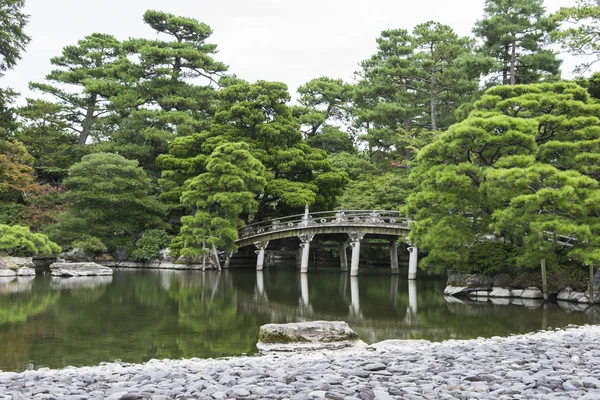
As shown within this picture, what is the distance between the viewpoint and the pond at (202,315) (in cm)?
1000

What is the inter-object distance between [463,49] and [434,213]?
19.9 meters

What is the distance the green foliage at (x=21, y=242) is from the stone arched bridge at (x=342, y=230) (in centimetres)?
956

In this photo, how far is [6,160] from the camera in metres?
27.7

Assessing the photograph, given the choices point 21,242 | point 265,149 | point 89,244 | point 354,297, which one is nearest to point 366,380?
point 354,297

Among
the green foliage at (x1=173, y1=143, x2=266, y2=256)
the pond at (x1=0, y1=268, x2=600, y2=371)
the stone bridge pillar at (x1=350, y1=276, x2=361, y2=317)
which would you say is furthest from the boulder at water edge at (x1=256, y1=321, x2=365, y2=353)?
the green foliage at (x1=173, y1=143, x2=266, y2=256)

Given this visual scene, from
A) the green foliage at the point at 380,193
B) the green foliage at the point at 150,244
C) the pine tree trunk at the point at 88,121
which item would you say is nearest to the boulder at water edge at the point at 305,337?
the green foliage at the point at 380,193

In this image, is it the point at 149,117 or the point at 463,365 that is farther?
the point at 149,117

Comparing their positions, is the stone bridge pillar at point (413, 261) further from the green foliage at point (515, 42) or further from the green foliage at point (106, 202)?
the green foliage at point (106, 202)

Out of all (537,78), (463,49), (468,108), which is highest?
(463,49)

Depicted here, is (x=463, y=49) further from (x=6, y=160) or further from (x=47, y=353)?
(x=47, y=353)

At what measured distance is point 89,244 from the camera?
28.1 m

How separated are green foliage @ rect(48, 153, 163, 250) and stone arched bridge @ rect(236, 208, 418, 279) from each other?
6.40 meters

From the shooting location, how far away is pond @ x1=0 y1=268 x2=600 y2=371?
A: 10000mm

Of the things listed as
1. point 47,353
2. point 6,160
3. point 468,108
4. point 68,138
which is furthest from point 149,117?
point 47,353
